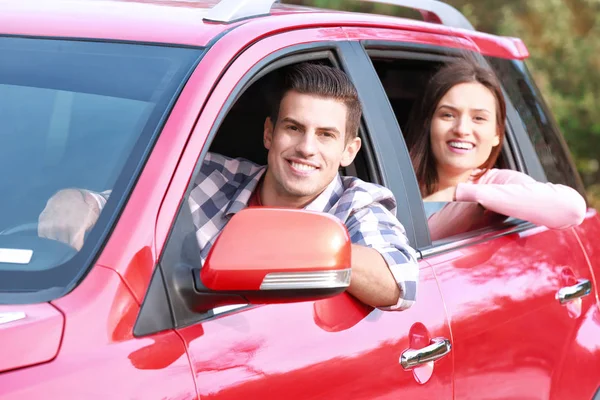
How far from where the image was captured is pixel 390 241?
289 centimetres

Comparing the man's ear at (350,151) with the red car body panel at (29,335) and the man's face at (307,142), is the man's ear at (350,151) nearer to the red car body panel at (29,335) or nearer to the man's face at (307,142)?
the man's face at (307,142)

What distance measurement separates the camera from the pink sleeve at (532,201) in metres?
3.74

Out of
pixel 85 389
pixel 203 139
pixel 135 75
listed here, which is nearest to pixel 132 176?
pixel 203 139

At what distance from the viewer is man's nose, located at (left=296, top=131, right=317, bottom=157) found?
2.98m

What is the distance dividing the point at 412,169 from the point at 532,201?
631 mm

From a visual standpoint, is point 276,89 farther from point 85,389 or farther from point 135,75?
point 85,389

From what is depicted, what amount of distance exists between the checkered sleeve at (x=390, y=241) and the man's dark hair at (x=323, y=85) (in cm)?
25

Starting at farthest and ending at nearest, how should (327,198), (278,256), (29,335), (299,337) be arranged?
(327,198), (299,337), (278,256), (29,335)

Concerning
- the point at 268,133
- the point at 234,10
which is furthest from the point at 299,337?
the point at 268,133

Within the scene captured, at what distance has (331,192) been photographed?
3.15 m

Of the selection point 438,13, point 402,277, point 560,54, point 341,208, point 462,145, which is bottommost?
point 402,277

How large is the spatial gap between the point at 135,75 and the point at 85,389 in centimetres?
84

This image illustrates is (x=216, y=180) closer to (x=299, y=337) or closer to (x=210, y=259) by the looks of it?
(x=299, y=337)

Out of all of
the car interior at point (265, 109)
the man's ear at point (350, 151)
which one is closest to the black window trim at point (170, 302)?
the man's ear at point (350, 151)
